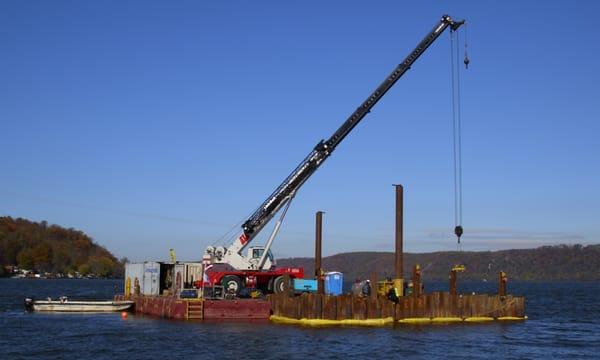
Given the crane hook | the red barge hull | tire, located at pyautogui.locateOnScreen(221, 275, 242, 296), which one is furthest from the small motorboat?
the crane hook

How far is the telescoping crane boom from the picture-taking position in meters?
52.0

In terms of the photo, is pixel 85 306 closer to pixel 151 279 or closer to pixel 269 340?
pixel 151 279

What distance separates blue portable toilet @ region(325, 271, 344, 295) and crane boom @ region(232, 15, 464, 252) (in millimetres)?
7052

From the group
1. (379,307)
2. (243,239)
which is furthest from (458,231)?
(243,239)

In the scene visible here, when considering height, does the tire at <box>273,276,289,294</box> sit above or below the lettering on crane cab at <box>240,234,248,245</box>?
below

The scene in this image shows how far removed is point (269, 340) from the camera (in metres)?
40.4

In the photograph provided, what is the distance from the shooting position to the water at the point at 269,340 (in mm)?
36844

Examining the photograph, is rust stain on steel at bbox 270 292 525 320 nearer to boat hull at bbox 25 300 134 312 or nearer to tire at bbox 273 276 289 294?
tire at bbox 273 276 289 294

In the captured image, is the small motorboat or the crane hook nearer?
the crane hook

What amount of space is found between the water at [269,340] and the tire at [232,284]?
5.38 metres

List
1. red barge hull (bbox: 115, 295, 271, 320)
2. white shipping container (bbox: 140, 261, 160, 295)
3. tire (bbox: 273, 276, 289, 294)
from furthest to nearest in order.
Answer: white shipping container (bbox: 140, 261, 160, 295) < tire (bbox: 273, 276, 289, 294) < red barge hull (bbox: 115, 295, 271, 320)

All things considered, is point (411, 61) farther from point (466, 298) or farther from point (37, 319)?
point (37, 319)

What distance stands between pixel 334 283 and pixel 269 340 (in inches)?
494

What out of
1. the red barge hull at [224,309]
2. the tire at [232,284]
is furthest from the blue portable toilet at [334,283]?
the tire at [232,284]
